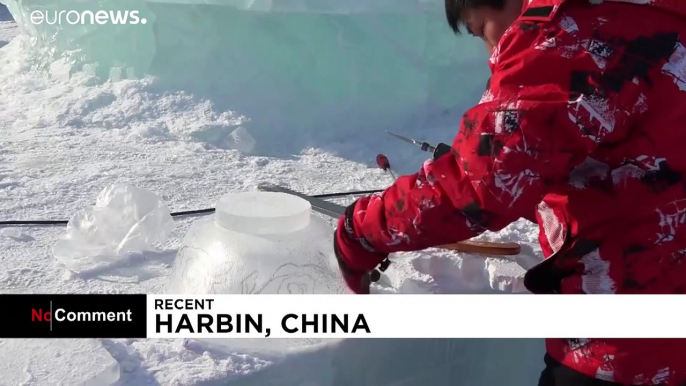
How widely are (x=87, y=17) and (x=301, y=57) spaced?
1421 mm

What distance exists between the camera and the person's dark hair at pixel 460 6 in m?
1.00

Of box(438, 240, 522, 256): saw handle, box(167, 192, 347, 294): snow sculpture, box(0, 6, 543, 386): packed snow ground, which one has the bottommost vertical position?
box(0, 6, 543, 386): packed snow ground

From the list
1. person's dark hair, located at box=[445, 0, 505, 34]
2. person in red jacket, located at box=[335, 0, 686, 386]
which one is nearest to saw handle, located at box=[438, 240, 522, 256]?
person in red jacket, located at box=[335, 0, 686, 386]

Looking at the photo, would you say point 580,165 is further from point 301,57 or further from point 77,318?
point 301,57

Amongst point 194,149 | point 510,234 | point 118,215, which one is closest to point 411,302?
point 510,234

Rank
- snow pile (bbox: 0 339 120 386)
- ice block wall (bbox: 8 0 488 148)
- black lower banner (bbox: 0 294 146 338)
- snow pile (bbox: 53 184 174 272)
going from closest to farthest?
snow pile (bbox: 0 339 120 386), black lower banner (bbox: 0 294 146 338), snow pile (bbox: 53 184 174 272), ice block wall (bbox: 8 0 488 148)

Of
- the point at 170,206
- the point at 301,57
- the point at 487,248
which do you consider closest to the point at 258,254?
the point at 487,248

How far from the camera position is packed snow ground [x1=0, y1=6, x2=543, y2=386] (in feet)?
4.17

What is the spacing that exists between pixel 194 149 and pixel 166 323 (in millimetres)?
2020

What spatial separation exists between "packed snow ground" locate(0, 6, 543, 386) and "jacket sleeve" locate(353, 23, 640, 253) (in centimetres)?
37

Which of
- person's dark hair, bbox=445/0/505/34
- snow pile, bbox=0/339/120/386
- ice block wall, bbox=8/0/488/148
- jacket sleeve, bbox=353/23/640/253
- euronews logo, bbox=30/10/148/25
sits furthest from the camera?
euronews logo, bbox=30/10/148/25

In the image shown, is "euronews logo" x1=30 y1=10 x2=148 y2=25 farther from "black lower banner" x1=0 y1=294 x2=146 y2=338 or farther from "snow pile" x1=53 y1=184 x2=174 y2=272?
"black lower banner" x1=0 y1=294 x2=146 y2=338

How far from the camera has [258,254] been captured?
4.39ft

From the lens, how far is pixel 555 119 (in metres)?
0.83
